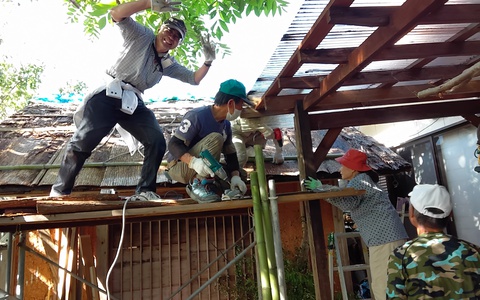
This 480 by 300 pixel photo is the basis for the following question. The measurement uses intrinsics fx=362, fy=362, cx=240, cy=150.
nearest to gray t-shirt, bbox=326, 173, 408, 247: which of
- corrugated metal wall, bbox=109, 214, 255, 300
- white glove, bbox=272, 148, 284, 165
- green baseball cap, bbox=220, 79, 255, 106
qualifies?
green baseball cap, bbox=220, 79, 255, 106

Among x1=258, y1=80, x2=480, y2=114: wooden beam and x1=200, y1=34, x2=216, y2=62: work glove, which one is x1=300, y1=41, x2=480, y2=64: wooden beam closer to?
x1=258, y1=80, x2=480, y2=114: wooden beam

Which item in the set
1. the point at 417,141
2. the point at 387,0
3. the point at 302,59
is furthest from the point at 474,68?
the point at 417,141

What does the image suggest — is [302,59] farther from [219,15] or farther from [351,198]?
[219,15]

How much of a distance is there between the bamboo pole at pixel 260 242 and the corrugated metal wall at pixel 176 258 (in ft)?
8.93

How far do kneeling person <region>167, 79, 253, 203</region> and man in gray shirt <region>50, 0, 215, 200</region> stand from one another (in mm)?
280

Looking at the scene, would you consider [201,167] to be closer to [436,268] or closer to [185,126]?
[185,126]

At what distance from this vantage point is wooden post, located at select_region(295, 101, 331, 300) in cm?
317

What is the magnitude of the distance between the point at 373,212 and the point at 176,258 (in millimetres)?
3103

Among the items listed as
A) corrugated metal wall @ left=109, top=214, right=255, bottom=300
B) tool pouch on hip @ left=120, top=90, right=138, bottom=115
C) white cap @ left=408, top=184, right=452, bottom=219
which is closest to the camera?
white cap @ left=408, top=184, right=452, bottom=219

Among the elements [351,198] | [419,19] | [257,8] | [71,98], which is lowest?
[351,198]

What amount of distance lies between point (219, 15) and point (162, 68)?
1.06 m

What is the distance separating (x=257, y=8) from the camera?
142 inches

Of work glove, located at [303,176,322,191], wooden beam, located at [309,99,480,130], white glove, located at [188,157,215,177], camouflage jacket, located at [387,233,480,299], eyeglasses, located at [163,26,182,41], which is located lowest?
camouflage jacket, located at [387,233,480,299]

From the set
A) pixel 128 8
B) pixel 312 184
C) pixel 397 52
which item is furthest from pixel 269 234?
pixel 128 8
